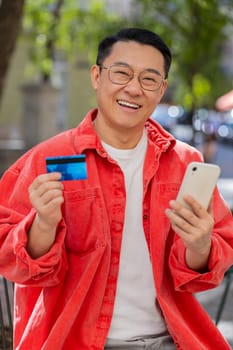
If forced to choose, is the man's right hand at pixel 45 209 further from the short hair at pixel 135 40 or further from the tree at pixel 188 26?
the tree at pixel 188 26

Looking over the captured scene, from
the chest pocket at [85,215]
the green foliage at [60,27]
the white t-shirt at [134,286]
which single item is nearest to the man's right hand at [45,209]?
the chest pocket at [85,215]

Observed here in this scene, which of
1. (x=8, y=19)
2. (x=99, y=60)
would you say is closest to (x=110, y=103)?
(x=99, y=60)

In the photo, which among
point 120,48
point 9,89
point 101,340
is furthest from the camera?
point 9,89

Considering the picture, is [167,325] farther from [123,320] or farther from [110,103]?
[110,103]

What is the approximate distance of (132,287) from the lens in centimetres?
251

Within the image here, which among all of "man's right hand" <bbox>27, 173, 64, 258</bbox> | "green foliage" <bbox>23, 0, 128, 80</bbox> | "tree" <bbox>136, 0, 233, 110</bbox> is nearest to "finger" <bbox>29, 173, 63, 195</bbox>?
"man's right hand" <bbox>27, 173, 64, 258</bbox>

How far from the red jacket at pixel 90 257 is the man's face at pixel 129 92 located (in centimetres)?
10

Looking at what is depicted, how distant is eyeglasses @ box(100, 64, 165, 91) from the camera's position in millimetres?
2596

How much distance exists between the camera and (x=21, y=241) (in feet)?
7.66

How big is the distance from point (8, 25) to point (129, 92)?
384 cm

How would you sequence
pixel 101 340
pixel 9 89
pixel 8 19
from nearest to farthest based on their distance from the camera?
1. pixel 101 340
2. pixel 8 19
3. pixel 9 89

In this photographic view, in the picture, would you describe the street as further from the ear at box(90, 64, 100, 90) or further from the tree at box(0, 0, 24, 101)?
the ear at box(90, 64, 100, 90)

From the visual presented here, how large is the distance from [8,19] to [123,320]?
4.08 metres

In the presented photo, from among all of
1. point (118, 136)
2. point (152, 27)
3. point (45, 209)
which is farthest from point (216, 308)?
point (152, 27)
